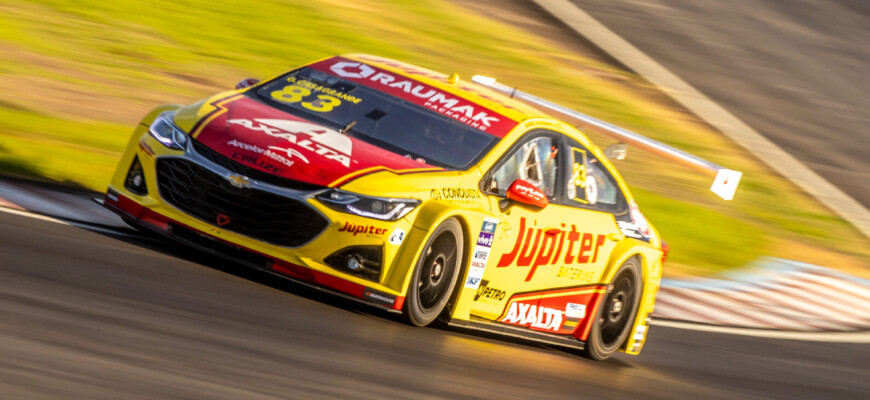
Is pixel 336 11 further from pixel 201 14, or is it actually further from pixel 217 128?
pixel 217 128

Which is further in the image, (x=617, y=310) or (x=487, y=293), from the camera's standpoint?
(x=617, y=310)

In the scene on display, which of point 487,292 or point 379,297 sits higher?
point 487,292

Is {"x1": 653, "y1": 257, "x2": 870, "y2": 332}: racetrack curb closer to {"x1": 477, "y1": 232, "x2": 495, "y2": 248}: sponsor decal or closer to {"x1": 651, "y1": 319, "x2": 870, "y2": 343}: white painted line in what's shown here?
{"x1": 651, "y1": 319, "x2": 870, "y2": 343}: white painted line

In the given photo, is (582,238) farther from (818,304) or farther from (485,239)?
(818,304)

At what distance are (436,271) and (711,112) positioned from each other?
13.9 meters

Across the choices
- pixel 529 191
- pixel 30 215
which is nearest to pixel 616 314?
pixel 529 191

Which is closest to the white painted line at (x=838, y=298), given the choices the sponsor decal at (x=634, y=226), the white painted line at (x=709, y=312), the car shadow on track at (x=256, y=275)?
the white painted line at (x=709, y=312)

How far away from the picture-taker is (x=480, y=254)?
23.9 ft

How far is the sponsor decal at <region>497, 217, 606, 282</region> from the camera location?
24.9 feet

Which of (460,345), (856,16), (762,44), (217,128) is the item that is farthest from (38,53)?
(856,16)

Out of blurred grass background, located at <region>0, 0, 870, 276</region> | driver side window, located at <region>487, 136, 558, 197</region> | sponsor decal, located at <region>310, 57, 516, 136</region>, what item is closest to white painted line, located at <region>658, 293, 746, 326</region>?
blurred grass background, located at <region>0, 0, 870, 276</region>

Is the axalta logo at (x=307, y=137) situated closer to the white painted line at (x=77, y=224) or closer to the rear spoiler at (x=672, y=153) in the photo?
the white painted line at (x=77, y=224)

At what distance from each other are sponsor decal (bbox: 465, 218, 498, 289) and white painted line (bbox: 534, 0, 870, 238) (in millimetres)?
11231

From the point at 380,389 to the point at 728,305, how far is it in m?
7.20
